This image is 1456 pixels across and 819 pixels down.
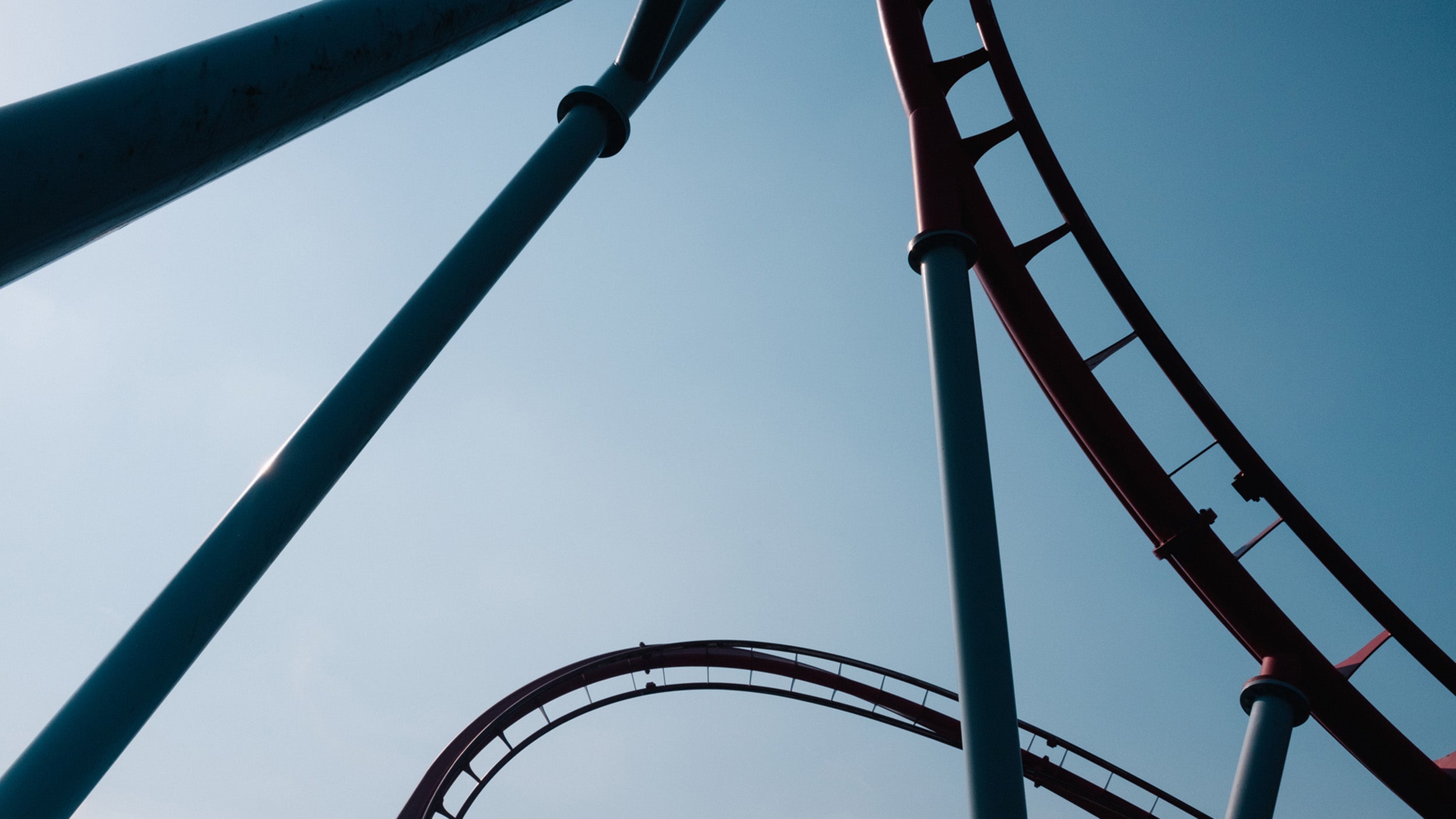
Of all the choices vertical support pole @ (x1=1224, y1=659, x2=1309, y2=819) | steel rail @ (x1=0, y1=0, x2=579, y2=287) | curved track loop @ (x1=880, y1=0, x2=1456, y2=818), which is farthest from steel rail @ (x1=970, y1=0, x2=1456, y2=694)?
steel rail @ (x1=0, y1=0, x2=579, y2=287)

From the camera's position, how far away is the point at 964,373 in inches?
155

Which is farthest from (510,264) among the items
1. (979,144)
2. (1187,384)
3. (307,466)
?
(1187,384)

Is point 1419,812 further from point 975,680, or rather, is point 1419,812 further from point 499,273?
point 499,273

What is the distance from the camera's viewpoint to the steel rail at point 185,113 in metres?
1.15

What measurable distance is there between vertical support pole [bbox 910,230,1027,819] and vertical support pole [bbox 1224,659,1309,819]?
1.80m

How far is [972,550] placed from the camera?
11.4 ft

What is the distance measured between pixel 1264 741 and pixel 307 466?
457cm

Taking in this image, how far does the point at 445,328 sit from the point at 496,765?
38.9 ft

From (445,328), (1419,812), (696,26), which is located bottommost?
(445,328)

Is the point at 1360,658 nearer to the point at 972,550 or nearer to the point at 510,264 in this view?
the point at 972,550

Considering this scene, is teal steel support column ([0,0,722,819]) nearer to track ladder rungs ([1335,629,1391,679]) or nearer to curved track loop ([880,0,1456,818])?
curved track loop ([880,0,1456,818])

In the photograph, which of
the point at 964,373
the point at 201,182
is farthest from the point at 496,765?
the point at 201,182

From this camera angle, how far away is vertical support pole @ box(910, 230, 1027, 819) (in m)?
3.10

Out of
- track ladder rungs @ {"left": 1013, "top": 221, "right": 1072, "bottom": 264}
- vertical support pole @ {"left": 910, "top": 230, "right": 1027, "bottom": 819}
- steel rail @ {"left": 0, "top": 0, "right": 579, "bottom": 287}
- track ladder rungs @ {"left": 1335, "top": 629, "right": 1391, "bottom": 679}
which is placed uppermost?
track ladder rungs @ {"left": 1013, "top": 221, "right": 1072, "bottom": 264}
